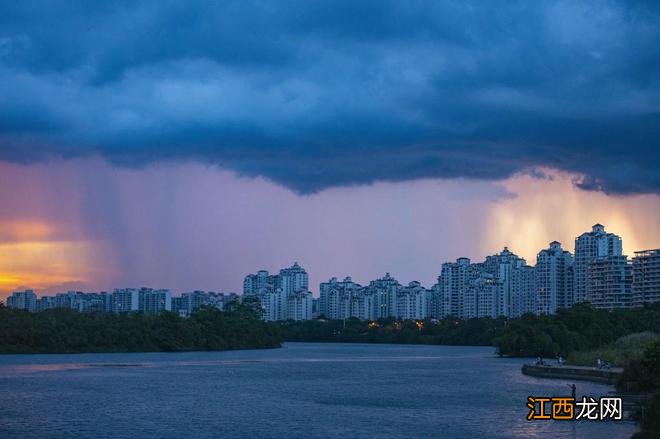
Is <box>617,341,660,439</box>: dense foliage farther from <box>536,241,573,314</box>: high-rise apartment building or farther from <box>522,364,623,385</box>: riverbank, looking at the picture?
<box>536,241,573,314</box>: high-rise apartment building

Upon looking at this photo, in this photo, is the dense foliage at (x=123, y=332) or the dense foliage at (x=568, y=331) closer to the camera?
the dense foliage at (x=568, y=331)

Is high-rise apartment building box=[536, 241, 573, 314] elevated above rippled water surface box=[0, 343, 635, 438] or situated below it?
above

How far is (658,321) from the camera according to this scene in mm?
→ 98125

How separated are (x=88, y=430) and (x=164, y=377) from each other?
3145 cm

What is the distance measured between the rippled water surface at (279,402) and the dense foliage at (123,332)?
95.2 feet

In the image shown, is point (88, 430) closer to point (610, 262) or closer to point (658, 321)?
point (658, 321)

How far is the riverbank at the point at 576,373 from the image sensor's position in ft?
180

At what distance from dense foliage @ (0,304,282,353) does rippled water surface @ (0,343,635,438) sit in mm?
29023

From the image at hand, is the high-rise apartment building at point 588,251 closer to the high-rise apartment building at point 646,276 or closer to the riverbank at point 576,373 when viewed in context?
the high-rise apartment building at point 646,276

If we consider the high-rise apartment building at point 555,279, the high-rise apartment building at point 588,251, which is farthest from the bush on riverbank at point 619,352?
the high-rise apartment building at point 555,279

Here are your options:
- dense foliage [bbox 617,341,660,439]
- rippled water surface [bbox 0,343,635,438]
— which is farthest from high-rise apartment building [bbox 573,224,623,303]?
dense foliage [bbox 617,341,660,439]

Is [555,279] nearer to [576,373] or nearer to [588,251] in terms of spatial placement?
[588,251]

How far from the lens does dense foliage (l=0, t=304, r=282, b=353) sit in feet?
355

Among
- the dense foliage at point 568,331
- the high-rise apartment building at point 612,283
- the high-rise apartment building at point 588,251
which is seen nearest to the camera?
the dense foliage at point 568,331
